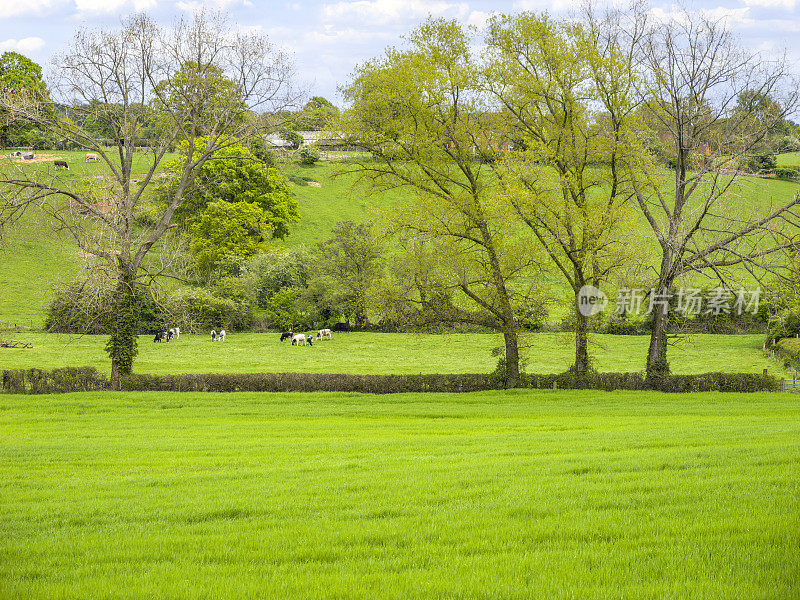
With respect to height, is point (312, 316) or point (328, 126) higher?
point (328, 126)

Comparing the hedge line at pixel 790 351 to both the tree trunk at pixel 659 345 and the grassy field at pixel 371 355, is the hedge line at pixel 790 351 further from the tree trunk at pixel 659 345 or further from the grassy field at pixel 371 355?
the tree trunk at pixel 659 345

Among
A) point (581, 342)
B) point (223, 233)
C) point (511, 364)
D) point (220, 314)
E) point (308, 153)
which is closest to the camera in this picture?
point (308, 153)

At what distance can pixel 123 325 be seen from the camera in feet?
88.0

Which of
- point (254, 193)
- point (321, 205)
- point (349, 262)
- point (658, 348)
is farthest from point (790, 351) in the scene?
point (321, 205)

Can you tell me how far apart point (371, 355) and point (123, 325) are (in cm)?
1648

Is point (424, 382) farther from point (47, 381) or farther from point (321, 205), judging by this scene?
point (321, 205)

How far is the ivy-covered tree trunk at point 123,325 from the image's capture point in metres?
26.3

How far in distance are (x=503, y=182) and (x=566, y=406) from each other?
8.55 m

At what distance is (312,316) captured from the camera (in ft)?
164

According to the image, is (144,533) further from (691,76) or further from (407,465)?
(691,76)

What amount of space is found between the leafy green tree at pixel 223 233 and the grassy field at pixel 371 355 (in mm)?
9661

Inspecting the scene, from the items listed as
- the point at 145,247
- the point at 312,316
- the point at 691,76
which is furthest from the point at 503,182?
the point at 312,316

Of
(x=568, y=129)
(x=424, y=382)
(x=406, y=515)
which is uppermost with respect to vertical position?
(x=568, y=129)

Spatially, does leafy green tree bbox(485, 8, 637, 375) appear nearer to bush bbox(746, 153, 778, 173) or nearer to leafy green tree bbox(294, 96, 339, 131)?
bush bbox(746, 153, 778, 173)
